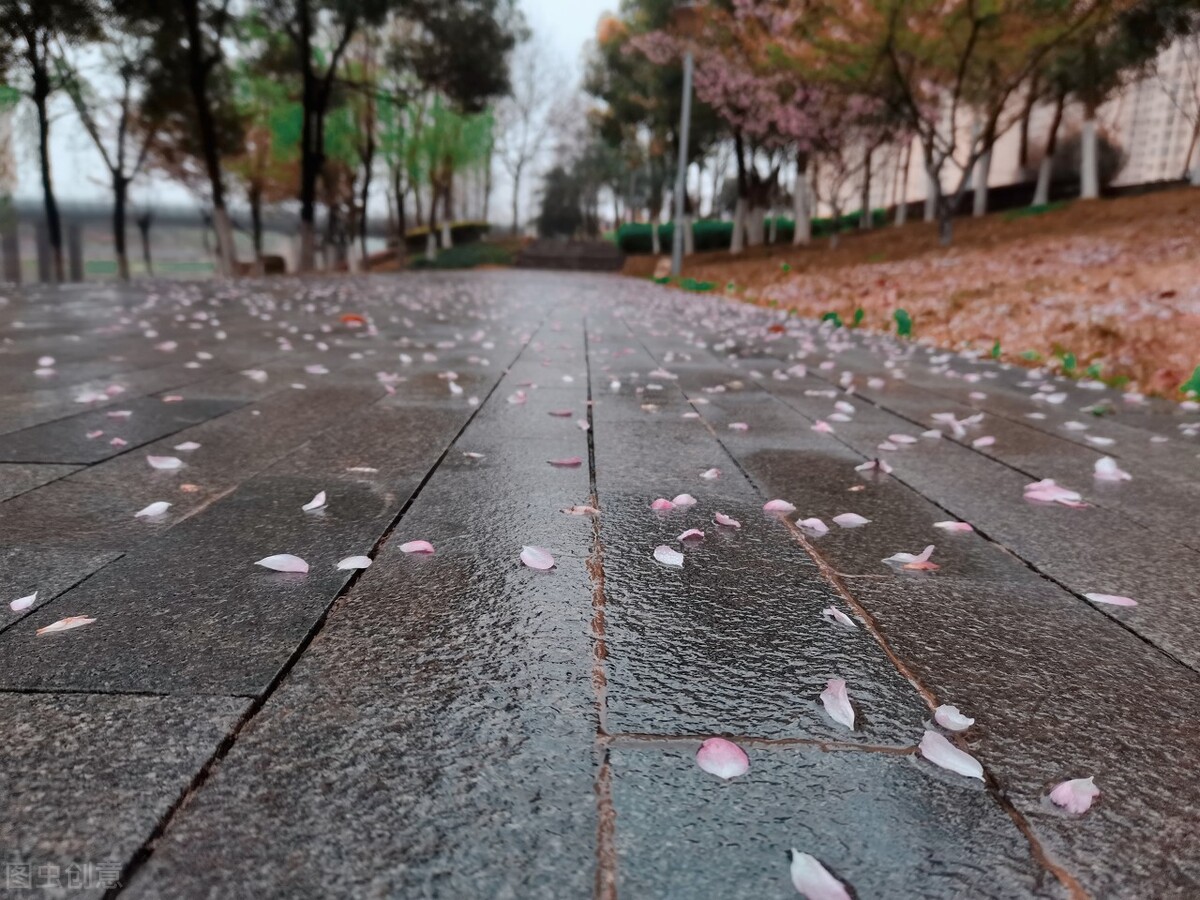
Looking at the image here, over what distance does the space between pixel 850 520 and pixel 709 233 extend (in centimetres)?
3232

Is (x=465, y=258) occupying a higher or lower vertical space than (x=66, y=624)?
higher

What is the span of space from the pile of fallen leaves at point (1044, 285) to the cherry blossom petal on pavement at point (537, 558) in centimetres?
496

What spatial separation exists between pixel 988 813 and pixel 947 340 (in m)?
7.34

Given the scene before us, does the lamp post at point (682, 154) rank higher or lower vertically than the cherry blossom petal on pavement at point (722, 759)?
higher

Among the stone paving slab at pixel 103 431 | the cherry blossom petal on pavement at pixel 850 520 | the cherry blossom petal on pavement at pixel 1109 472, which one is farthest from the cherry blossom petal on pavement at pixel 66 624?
the cherry blossom petal on pavement at pixel 1109 472

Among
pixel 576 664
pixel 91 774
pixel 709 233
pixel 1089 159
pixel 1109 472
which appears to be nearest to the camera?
pixel 91 774

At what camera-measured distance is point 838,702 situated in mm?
1318

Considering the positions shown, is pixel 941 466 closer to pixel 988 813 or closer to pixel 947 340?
pixel 988 813

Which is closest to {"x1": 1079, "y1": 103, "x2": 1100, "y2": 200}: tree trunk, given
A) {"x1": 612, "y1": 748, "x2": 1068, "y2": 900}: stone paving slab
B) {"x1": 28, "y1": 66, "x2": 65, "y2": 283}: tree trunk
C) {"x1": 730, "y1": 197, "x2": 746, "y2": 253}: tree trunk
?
{"x1": 730, "y1": 197, "x2": 746, "y2": 253}: tree trunk

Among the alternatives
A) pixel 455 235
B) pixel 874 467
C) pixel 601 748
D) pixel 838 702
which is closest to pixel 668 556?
pixel 838 702

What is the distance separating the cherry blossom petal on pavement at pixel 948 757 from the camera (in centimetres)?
117

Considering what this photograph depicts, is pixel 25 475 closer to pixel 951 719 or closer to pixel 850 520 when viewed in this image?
pixel 850 520

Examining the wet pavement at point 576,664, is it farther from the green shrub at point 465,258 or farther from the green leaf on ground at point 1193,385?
the green shrub at point 465,258

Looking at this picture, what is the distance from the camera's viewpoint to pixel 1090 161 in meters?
19.7
